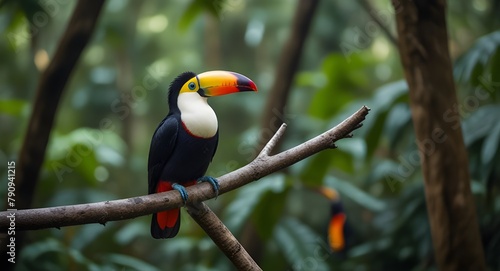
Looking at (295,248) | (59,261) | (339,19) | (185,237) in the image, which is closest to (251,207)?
(295,248)

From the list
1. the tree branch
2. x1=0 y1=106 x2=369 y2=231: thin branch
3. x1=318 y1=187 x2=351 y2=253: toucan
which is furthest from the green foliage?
x1=0 y1=106 x2=369 y2=231: thin branch

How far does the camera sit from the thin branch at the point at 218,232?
1.40 metres

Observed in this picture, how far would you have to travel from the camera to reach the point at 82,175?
9.86 ft

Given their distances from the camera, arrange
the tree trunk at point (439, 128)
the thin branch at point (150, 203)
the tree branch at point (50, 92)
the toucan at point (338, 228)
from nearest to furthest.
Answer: the thin branch at point (150, 203)
the tree trunk at point (439, 128)
the tree branch at point (50, 92)
the toucan at point (338, 228)

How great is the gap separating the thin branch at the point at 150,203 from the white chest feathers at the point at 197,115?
5.0 inches

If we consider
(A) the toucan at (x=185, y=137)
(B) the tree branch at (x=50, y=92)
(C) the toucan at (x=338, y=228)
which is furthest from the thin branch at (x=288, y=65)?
(A) the toucan at (x=185, y=137)

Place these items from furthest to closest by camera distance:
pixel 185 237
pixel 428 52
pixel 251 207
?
pixel 185 237 < pixel 251 207 < pixel 428 52

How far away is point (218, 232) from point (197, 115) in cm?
29

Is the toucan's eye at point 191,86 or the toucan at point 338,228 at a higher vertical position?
the toucan's eye at point 191,86

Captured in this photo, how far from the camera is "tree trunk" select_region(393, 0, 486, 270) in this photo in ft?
6.52

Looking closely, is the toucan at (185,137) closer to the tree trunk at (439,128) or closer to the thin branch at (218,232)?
the thin branch at (218,232)

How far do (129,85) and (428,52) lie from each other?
2344 mm

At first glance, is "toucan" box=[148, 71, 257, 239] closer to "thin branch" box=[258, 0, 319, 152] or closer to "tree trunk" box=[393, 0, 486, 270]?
"tree trunk" box=[393, 0, 486, 270]

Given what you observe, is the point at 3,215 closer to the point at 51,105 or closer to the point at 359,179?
the point at 51,105
